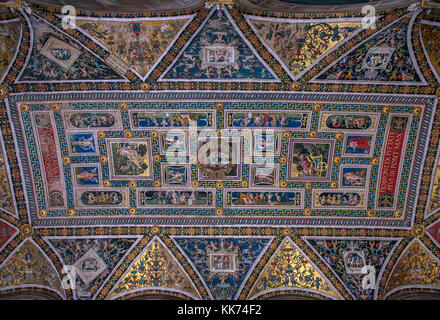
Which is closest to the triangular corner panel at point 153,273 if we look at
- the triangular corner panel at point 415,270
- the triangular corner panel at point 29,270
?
the triangular corner panel at point 29,270

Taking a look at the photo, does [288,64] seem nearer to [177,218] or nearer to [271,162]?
[271,162]

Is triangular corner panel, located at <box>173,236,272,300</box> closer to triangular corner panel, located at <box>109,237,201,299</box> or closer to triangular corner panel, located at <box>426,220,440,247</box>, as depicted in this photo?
triangular corner panel, located at <box>109,237,201,299</box>

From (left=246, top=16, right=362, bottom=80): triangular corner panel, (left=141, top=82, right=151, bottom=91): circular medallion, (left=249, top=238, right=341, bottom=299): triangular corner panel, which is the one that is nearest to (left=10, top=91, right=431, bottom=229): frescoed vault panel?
(left=141, top=82, right=151, bottom=91): circular medallion

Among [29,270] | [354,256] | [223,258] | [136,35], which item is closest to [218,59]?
[136,35]

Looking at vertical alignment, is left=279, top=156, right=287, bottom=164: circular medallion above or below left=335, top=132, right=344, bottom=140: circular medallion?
below

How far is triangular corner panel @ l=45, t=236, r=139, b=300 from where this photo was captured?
13086 mm

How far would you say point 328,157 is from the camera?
42.4ft

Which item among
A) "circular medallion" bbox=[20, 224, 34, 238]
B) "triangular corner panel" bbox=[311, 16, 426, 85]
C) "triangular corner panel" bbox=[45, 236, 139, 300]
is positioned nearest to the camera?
"triangular corner panel" bbox=[311, 16, 426, 85]

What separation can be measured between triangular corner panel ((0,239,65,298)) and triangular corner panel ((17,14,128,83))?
5.07m

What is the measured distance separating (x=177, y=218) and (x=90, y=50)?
217 inches

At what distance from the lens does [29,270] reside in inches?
512

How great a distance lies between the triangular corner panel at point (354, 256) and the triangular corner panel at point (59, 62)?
790 centimetres

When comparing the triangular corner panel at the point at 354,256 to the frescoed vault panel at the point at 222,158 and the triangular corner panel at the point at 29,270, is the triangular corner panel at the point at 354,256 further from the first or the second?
the triangular corner panel at the point at 29,270

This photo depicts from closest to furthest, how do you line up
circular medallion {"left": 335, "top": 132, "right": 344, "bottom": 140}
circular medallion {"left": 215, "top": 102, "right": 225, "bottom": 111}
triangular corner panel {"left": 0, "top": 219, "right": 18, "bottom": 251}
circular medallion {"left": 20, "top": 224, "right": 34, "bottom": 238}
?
circular medallion {"left": 215, "top": 102, "right": 225, "bottom": 111} < circular medallion {"left": 335, "top": 132, "right": 344, "bottom": 140} < triangular corner panel {"left": 0, "top": 219, "right": 18, "bottom": 251} < circular medallion {"left": 20, "top": 224, "right": 34, "bottom": 238}
